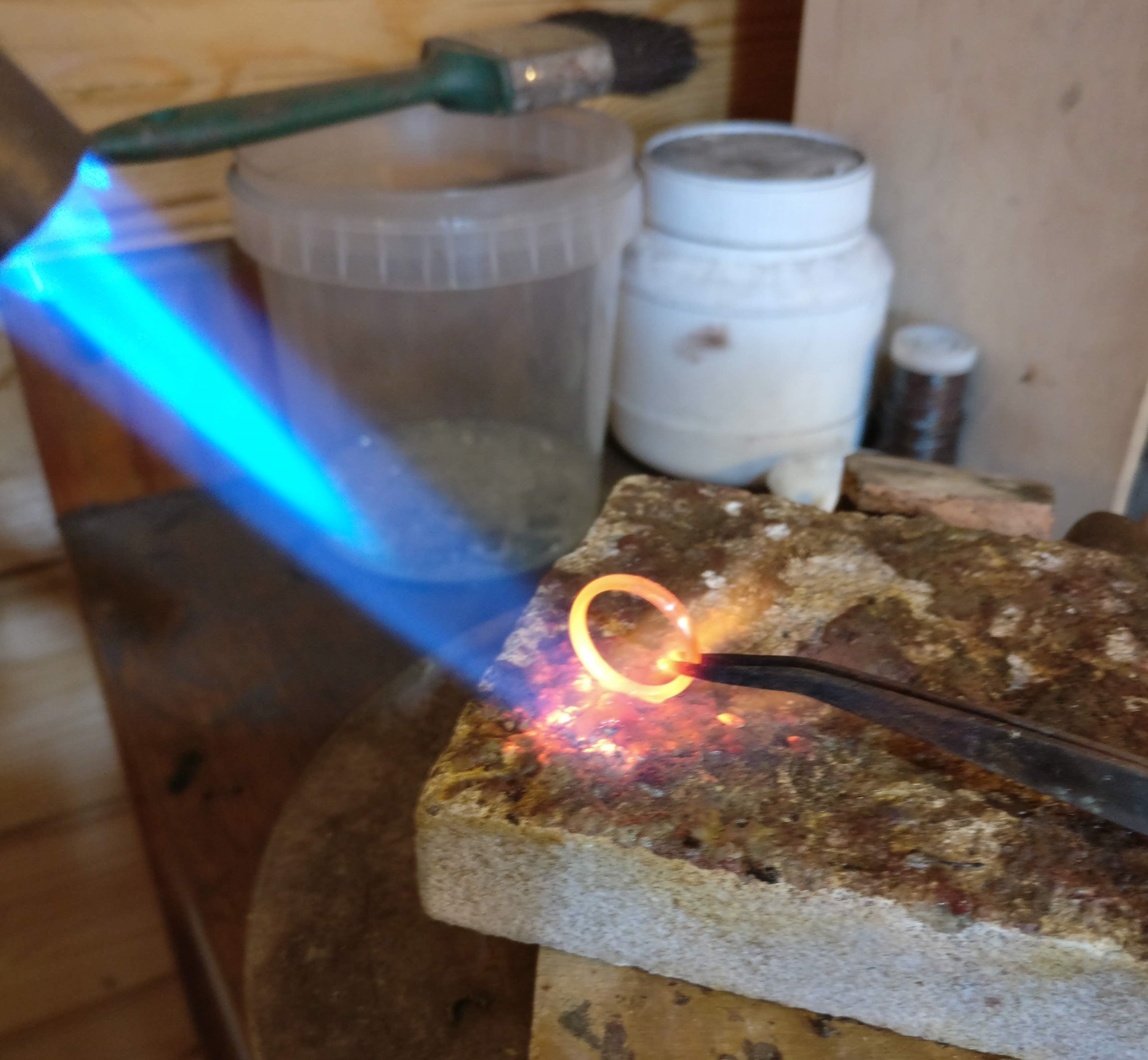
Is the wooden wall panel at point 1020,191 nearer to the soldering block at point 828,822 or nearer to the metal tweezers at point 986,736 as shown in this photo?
the soldering block at point 828,822

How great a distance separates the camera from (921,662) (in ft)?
1.31

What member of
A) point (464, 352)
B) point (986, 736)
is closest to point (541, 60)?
point (464, 352)

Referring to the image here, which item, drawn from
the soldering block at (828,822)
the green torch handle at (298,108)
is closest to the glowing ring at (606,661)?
the soldering block at (828,822)

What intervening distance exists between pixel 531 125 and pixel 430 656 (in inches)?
13.9

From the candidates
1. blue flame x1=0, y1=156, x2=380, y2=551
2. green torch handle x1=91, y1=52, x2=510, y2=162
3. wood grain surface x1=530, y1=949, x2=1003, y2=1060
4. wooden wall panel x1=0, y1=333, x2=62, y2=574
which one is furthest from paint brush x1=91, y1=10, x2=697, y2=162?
wood grain surface x1=530, y1=949, x2=1003, y2=1060

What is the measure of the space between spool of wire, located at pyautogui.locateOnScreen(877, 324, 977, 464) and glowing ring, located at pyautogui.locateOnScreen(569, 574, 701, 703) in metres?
0.36

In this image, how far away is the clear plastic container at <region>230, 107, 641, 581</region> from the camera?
0.60 metres

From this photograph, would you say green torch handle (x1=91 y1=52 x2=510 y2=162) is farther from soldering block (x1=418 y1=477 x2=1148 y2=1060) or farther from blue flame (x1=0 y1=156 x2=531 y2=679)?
soldering block (x1=418 y1=477 x2=1148 y2=1060)

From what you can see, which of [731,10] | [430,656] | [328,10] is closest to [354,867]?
[430,656]

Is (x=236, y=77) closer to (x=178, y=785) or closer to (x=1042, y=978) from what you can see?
(x=178, y=785)

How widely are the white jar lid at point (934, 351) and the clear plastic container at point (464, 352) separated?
0.67 ft

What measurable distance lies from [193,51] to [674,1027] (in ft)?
1.99

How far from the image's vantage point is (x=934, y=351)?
27.0 inches

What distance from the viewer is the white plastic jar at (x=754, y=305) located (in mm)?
652
